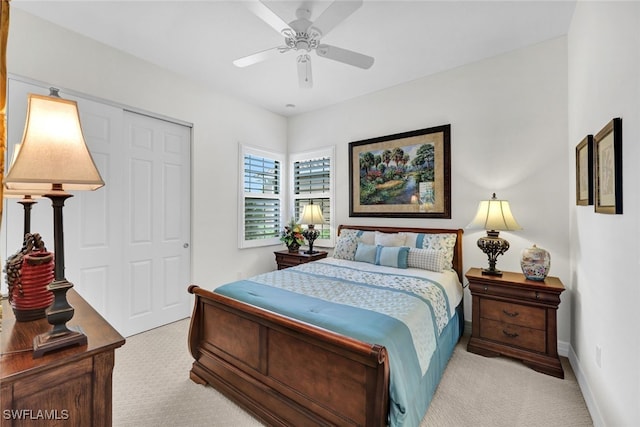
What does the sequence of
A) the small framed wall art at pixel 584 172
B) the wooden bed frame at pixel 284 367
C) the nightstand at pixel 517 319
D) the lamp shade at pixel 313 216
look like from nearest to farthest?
the wooden bed frame at pixel 284 367 < the small framed wall art at pixel 584 172 < the nightstand at pixel 517 319 < the lamp shade at pixel 313 216

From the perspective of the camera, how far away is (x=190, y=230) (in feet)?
11.8

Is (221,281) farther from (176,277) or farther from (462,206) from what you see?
(462,206)

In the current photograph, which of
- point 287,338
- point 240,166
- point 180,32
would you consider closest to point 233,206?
point 240,166

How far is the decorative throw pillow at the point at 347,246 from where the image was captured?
361 cm

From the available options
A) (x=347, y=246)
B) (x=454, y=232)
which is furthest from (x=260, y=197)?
(x=454, y=232)

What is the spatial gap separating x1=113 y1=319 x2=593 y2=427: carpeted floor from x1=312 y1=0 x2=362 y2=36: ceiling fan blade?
268cm

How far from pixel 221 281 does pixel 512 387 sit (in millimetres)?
3261

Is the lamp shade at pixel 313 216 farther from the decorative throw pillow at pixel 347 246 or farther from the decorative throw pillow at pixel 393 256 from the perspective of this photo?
the decorative throw pillow at pixel 393 256

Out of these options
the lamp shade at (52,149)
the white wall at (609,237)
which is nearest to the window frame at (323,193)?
the white wall at (609,237)

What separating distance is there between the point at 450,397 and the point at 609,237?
57.3 inches

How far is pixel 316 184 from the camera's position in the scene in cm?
455

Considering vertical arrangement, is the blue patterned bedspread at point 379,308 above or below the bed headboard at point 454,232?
below

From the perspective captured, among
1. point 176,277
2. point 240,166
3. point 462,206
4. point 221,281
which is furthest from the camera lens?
point 240,166

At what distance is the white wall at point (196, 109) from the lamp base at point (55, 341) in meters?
2.48
